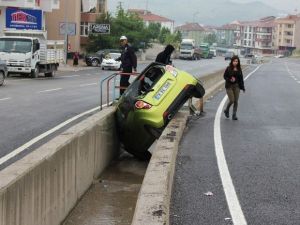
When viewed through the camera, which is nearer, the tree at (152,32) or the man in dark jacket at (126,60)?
the man in dark jacket at (126,60)

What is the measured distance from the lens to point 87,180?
8.95 m

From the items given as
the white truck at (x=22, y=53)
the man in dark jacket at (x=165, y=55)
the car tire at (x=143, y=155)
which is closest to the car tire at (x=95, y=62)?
the white truck at (x=22, y=53)

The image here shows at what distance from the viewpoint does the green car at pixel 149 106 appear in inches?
446

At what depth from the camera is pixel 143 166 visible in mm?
11508

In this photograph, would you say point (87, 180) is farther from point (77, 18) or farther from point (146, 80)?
point (77, 18)

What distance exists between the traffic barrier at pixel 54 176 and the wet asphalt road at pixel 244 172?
135 cm

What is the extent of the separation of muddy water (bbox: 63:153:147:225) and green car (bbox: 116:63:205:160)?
1.72ft

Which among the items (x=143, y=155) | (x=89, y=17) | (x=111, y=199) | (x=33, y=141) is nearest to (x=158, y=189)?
(x=111, y=199)

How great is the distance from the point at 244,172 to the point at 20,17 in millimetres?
46660

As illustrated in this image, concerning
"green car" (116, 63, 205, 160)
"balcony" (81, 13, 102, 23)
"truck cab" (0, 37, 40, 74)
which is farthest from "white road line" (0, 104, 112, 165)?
"balcony" (81, 13, 102, 23)

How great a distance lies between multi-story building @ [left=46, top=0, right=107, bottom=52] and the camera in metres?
69.1

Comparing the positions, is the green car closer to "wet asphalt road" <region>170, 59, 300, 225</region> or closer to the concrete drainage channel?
the concrete drainage channel

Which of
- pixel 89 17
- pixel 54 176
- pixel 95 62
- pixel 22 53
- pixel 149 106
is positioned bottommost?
pixel 95 62

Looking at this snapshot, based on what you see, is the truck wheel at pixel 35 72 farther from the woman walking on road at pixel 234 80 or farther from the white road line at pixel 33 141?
the woman walking on road at pixel 234 80
